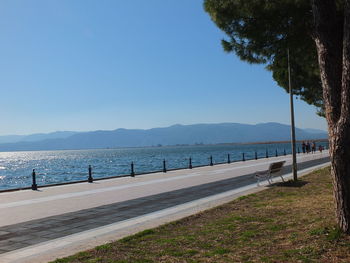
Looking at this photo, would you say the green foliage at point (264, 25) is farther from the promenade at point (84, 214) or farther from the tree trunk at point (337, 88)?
the promenade at point (84, 214)

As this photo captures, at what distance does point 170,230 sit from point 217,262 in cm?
235

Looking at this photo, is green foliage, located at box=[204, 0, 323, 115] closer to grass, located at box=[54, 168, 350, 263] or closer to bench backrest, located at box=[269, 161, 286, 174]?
grass, located at box=[54, 168, 350, 263]

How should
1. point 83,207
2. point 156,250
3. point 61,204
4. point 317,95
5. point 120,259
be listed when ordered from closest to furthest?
point 120,259
point 156,250
point 83,207
point 61,204
point 317,95

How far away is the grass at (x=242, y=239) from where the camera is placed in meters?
5.52

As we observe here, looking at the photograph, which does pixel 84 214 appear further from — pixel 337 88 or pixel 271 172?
pixel 271 172

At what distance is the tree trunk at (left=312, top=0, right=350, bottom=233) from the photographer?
6059 millimetres

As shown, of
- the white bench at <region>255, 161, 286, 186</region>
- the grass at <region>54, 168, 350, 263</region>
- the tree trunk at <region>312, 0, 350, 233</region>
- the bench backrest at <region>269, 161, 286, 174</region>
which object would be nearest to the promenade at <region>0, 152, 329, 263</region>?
the grass at <region>54, 168, 350, 263</region>

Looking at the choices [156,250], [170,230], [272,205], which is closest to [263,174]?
Result: [272,205]

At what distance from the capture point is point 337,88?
6453 millimetres

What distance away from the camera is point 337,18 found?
→ 6.99 meters

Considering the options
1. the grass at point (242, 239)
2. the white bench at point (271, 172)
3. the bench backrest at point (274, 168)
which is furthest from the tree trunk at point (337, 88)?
the bench backrest at point (274, 168)

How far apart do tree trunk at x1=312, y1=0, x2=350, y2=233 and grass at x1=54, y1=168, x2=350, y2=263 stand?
2.41ft

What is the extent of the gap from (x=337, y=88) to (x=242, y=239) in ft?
10.3

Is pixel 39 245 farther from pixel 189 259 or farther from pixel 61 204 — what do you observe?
pixel 61 204
